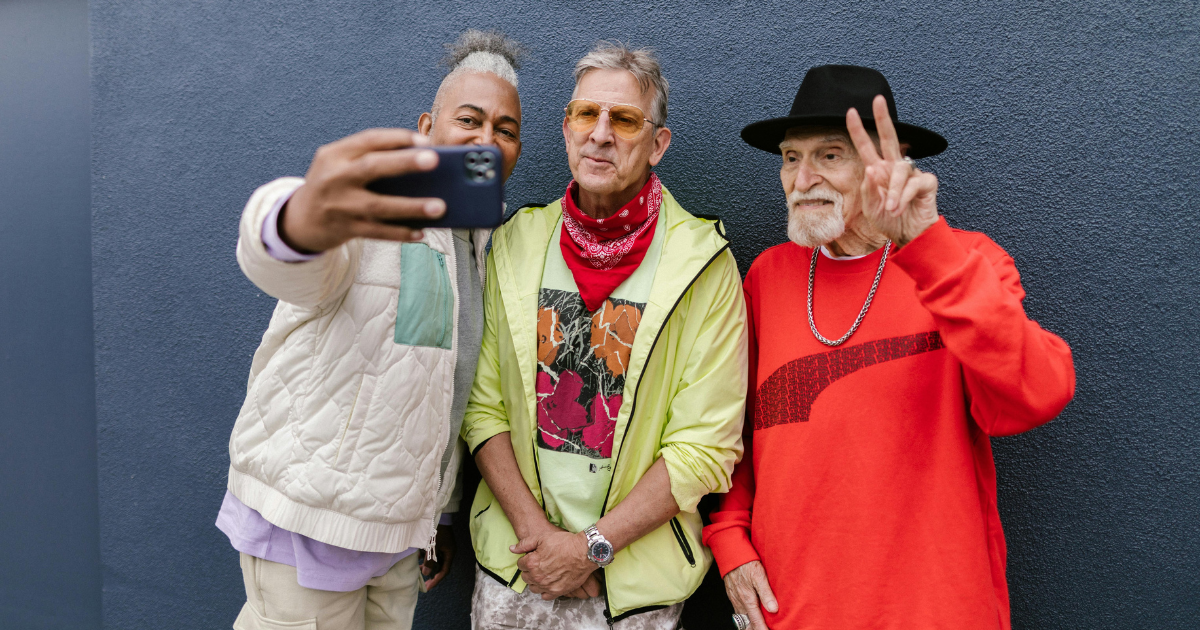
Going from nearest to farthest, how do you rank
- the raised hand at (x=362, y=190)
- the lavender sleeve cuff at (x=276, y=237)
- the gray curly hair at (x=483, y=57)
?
the raised hand at (x=362, y=190) < the lavender sleeve cuff at (x=276, y=237) < the gray curly hair at (x=483, y=57)

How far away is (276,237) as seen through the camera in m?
1.32

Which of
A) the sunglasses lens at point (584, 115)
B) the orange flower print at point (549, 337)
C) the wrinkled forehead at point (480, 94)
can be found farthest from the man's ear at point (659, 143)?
the orange flower print at point (549, 337)

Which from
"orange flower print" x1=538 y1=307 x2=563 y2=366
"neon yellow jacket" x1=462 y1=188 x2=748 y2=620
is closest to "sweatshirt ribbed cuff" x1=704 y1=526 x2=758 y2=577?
"neon yellow jacket" x1=462 y1=188 x2=748 y2=620

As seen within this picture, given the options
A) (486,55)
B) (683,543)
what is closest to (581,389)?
(683,543)

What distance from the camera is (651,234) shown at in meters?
2.21

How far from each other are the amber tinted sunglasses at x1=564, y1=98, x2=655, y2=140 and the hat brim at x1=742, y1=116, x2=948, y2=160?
1.10 ft

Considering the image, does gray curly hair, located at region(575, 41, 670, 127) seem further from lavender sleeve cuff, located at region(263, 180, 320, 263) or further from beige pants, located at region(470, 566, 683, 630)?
beige pants, located at region(470, 566, 683, 630)

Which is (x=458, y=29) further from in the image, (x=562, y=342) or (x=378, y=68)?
(x=562, y=342)

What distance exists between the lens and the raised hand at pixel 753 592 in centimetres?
199

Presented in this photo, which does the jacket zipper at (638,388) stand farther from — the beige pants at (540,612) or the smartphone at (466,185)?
the smartphone at (466,185)

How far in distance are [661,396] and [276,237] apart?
1.20m

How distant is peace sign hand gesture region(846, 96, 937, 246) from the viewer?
1.60 m

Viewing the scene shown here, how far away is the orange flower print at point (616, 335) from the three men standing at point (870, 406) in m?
0.41

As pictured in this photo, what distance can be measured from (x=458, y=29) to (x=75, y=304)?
2.24 metres
